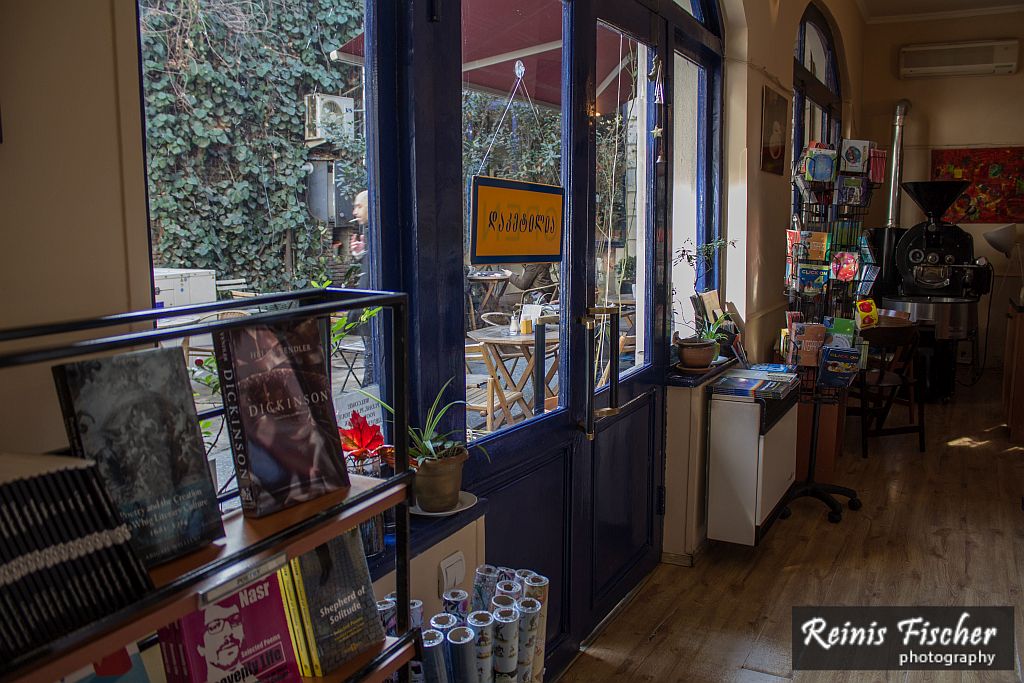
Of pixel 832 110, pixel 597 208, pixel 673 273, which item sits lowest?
pixel 673 273

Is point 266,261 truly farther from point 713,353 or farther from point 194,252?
point 713,353

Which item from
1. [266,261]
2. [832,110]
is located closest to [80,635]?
[266,261]

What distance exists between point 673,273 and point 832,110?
410cm

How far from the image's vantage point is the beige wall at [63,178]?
1.19m

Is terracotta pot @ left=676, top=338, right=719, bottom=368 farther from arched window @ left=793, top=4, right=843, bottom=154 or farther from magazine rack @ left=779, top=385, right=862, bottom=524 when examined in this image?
arched window @ left=793, top=4, right=843, bottom=154

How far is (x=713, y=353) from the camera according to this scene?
4000 mm

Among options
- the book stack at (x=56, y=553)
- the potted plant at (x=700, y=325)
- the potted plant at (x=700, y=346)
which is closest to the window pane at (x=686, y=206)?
the potted plant at (x=700, y=325)

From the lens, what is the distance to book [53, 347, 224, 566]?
1043mm

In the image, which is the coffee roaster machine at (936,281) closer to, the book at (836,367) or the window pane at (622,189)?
the book at (836,367)

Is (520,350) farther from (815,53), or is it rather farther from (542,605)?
(815,53)

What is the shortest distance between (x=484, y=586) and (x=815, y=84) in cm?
578

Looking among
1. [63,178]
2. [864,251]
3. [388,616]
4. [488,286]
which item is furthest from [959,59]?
[63,178]

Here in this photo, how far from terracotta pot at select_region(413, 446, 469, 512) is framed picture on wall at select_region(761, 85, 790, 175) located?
11.3ft

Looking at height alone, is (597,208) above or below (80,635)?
above
